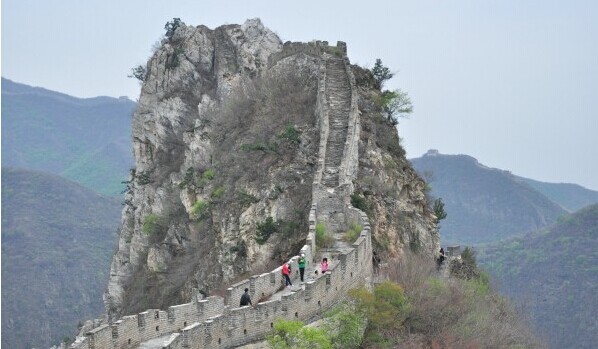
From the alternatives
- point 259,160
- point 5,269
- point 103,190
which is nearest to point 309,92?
point 259,160

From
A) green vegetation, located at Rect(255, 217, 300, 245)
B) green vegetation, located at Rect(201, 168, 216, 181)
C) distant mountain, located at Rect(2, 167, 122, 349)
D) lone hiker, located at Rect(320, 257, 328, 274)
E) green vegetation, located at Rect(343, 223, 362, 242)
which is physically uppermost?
green vegetation, located at Rect(201, 168, 216, 181)

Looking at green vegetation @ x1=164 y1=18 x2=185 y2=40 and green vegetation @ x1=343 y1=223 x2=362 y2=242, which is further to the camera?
green vegetation @ x1=164 y1=18 x2=185 y2=40

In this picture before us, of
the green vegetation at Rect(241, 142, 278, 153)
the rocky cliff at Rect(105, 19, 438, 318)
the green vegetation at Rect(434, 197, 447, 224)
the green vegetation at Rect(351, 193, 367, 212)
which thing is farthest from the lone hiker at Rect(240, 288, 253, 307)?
the green vegetation at Rect(434, 197, 447, 224)

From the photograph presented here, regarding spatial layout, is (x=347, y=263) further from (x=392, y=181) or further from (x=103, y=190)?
(x=103, y=190)

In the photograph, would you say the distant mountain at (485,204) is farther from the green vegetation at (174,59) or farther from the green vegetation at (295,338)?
the green vegetation at (295,338)

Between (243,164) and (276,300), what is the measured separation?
2019cm

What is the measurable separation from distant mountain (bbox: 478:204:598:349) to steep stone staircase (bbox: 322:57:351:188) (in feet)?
92.7

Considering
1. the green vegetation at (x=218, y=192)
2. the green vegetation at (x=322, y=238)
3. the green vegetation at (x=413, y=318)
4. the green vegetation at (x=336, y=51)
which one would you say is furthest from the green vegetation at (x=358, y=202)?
the green vegetation at (x=336, y=51)

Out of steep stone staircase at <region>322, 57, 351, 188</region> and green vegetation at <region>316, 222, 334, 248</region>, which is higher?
steep stone staircase at <region>322, 57, 351, 188</region>

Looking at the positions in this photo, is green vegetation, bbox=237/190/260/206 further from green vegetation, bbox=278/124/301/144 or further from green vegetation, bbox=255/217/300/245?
green vegetation, bbox=278/124/301/144

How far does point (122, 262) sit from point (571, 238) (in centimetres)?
5422

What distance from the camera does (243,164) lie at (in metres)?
41.4

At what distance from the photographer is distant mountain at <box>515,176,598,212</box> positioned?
184750 mm

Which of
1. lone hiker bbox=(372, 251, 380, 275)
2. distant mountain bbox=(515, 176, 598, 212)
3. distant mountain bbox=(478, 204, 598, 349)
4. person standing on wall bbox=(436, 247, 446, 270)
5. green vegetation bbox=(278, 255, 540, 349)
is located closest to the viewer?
green vegetation bbox=(278, 255, 540, 349)
